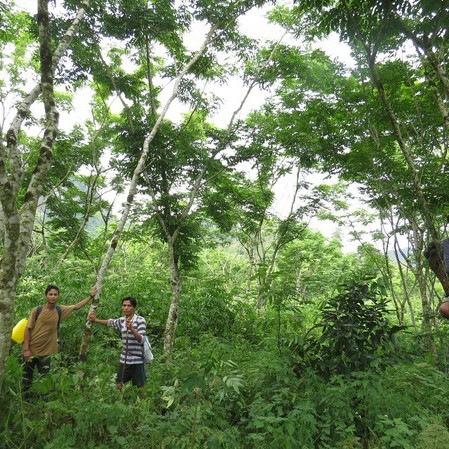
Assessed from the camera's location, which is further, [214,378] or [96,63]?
[96,63]

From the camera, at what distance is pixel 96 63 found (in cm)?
944

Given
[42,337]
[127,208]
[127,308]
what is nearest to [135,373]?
[127,308]

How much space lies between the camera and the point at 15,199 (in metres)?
Answer: 3.95

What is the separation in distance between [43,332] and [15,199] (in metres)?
2.74

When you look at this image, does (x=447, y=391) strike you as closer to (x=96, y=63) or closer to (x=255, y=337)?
(x=255, y=337)

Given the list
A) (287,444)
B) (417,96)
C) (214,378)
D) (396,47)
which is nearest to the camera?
(287,444)

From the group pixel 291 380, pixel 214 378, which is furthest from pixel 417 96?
pixel 214 378

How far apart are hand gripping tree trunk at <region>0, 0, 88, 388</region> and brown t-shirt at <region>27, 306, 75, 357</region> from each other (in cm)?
177

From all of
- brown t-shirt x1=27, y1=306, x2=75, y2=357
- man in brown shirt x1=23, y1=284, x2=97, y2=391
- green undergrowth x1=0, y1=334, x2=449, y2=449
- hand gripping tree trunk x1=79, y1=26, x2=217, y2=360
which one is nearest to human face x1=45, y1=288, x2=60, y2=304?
man in brown shirt x1=23, y1=284, x2=97, y2=391

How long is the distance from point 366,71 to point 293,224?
7.44 metres

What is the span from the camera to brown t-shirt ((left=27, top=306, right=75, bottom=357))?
547 centimetres

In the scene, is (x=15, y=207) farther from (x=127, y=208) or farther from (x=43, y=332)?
(x=127, y=208)

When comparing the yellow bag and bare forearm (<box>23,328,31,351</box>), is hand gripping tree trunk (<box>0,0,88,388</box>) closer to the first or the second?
bare forearm (<box>23,328,31,351</box>)

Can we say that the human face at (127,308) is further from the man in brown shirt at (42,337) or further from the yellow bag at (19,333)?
the yellow bag at (19,333)
